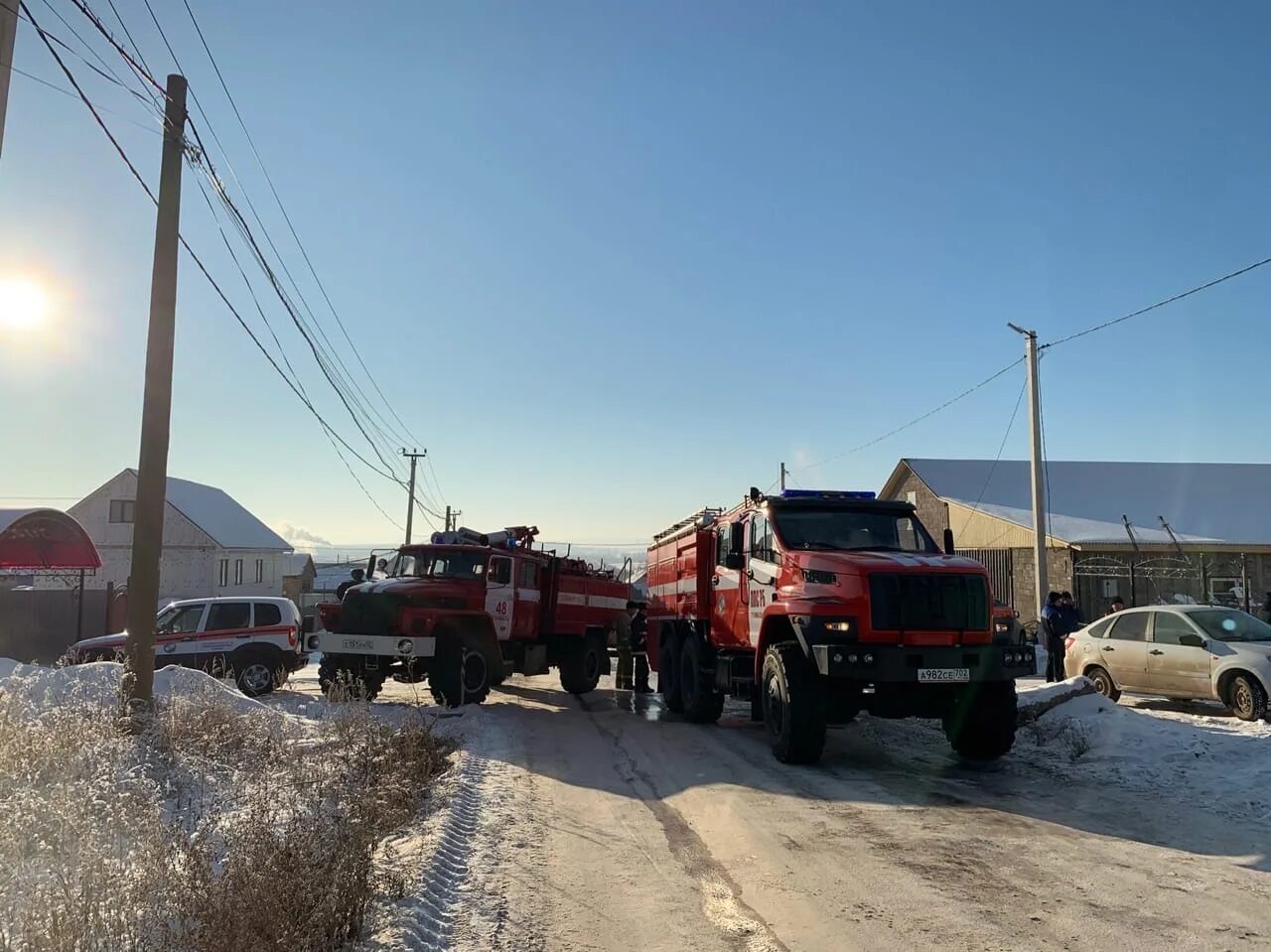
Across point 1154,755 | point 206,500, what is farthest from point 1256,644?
point 206,500

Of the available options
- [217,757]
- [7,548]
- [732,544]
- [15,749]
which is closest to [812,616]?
[732,544]

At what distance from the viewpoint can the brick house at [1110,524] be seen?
85.5ft

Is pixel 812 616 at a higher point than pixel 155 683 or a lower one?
higher

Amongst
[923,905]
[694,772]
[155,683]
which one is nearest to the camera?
[923,905]

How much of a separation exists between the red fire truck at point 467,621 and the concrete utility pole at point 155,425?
86.9 inches

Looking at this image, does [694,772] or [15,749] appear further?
[694,772]

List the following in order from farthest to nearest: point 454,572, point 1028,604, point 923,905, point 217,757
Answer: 1. point 1028,604
2. point 454,572
3. point 217,757
4. point 923,905

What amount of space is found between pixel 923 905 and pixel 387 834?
3.43m

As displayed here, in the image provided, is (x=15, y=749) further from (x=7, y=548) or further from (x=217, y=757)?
(x=7, y=548)

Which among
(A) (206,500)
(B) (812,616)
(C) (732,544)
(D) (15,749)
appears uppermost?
(A) (206,500)

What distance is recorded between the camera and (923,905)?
5207 mm

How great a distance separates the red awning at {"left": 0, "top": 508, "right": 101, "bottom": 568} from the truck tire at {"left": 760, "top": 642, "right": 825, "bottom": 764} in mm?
15993

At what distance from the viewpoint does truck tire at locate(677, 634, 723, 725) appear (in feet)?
42.4

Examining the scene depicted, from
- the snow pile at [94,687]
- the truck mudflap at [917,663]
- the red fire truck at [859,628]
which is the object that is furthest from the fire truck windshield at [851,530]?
the snow pile at [94,687]
